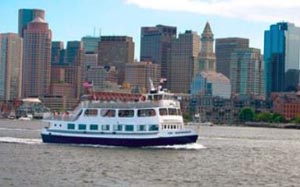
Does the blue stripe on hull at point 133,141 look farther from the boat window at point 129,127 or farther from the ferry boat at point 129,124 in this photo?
the boat window at point 129,127

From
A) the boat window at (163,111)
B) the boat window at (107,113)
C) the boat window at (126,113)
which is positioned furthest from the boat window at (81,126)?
the boat window at (163,111)

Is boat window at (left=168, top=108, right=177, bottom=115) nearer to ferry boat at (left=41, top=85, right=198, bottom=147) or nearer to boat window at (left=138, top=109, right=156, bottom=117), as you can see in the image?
ferry boat at (left=41, top=85, right=198, bottom=147)

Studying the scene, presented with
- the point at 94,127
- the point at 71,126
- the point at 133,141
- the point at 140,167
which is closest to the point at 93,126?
the point at 94,127

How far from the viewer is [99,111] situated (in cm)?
9569

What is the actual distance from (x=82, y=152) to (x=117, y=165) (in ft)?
48.2

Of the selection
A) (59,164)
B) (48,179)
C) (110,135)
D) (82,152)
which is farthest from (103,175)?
(110,135)

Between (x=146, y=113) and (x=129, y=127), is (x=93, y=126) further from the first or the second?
(x=146, y=113)

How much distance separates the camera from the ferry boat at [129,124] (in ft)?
300

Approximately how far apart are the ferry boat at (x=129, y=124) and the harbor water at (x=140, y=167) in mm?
1336

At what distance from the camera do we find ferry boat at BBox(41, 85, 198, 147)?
91.6m

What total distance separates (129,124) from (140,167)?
66.6ft

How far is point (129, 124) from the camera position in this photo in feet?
303

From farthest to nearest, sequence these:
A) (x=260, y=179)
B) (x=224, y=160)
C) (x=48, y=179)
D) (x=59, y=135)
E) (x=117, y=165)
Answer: (x=59, y=135)
(x=224, y=160)
(x=117, y=165)
(x=260, y=179)
(x=48, y=179)

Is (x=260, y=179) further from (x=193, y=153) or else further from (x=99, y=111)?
(x=99, y=111)
